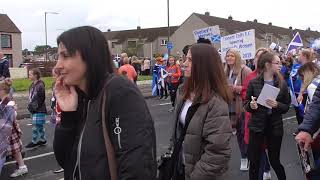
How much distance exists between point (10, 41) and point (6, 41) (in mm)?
506

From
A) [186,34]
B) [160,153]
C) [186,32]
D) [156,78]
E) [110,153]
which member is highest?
[186,32]

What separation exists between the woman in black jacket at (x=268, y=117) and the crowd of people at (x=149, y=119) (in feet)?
0.04

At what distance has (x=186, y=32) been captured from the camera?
246ft

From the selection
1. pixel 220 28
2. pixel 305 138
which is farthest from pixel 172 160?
pixel 220 28

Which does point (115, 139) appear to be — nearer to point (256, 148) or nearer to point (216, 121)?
point (216, 121)

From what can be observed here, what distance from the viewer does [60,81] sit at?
2.57 meters

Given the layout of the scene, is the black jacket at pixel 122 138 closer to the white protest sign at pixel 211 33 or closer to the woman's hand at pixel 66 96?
the woman's hand at pixel 66 96

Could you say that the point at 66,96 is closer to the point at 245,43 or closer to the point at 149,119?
the point at 149,119

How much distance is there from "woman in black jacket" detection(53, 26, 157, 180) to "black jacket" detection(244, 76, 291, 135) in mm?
3387

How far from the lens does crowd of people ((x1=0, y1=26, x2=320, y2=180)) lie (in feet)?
7.36

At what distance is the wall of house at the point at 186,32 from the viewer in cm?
7375

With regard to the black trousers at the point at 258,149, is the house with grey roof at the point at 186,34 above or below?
above

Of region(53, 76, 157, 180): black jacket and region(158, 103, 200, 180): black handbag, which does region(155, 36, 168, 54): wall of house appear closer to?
region(158, 103, 200, 180): black handbag

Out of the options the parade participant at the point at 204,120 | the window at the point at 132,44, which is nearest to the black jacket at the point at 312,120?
the parade participant at the point at 204,120
